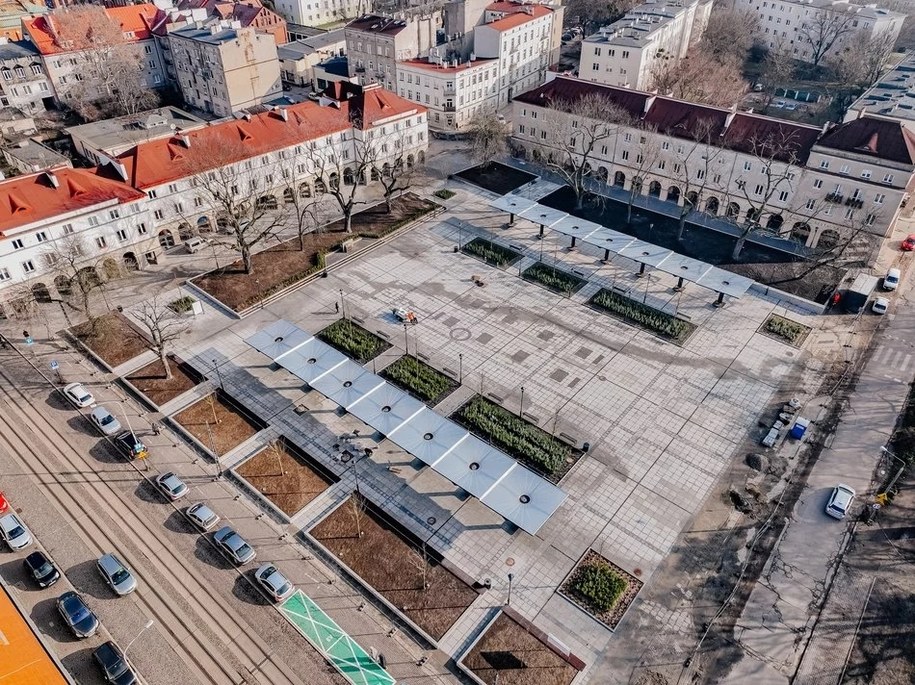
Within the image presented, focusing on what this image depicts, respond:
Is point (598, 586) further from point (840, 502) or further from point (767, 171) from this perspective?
point (767, 171)

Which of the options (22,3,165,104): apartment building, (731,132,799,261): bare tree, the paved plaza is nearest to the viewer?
the paved plaza

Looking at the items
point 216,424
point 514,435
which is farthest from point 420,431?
point 216,424

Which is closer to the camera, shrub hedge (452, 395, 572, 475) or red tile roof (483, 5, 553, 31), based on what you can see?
shrub hedge (452, 395, 572, 475)

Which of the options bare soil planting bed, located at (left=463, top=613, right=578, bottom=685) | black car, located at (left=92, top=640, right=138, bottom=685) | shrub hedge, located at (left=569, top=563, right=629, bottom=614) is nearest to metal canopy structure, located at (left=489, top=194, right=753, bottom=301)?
shrub hedge, located at (left=569, top=563, right=629, bottom=614)

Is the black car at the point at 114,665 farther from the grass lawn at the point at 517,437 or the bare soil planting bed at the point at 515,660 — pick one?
the grass lawn at the point at 517,437

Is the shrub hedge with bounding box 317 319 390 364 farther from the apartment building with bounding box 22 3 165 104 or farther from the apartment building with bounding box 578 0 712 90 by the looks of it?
the apartment building with bounding box 22 3 165 104

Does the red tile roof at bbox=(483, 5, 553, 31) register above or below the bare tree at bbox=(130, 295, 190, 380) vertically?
above

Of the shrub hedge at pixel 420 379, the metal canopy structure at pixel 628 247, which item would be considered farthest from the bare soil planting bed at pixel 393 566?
the metal canopy structure at pixel 628 247
